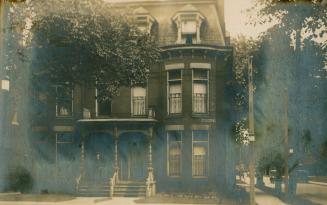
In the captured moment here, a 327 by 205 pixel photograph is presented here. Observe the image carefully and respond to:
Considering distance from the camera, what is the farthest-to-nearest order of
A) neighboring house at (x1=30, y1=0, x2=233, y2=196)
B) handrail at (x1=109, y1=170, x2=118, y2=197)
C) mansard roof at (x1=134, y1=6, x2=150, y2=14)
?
1. neighboring house at (x1=30, y1=0, x2=233, y2=196)
2. mansard roof at (x1=134, y1=6, x2=150, y2=14)
3. handrail at (x1=109, y1=170, x2=118, y2=197)

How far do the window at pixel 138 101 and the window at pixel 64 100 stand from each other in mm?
3158

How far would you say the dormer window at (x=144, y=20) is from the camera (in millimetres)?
23016

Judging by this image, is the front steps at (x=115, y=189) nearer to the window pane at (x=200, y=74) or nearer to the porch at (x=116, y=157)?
the porch at (x=116, y=157)

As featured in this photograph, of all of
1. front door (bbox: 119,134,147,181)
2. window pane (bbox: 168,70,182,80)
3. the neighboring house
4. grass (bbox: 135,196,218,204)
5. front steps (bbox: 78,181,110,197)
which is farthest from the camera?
window pane (bbox: 168,70,182,80)

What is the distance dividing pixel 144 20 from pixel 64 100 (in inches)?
216

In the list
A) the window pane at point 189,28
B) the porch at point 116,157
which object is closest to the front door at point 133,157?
the porch at point 116,157

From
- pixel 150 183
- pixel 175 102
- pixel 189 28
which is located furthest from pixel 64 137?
pixel 189 28

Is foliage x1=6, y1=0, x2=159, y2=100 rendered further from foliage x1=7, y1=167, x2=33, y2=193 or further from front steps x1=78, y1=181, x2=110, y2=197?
front steps x1=78, y1=181, x2=110, y2=197

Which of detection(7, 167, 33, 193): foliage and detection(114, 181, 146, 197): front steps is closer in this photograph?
detection(7, 167, 33, 193): foliage

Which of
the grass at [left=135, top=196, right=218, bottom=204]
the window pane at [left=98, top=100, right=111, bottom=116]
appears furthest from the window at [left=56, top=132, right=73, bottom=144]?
the grass at [left=135, top=196, right=218, bottom=204]

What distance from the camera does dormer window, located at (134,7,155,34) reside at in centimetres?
2302

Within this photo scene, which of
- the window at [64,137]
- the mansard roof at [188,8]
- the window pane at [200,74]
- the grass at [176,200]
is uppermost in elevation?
the mansard roof at [188,8]

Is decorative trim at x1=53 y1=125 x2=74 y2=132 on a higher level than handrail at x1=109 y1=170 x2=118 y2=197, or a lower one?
higher

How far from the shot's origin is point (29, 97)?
2147 cm
